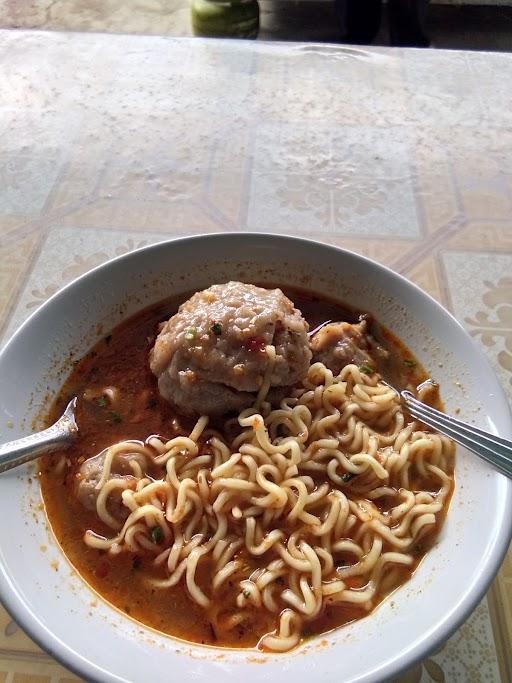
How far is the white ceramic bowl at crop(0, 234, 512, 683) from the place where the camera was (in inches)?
68.1

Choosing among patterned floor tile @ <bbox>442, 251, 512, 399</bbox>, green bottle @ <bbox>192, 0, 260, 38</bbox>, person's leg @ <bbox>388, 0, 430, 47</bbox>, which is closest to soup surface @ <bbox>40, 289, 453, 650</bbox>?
patterned floor tile @ <bbox>442, 251, 512, 399</bbox>

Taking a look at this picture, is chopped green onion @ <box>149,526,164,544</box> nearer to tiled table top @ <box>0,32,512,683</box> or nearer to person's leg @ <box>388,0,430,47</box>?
tiled table top @ <box>0,32,512,683</box>

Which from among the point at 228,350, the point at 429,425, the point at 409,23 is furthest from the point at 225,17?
the point at 429,425

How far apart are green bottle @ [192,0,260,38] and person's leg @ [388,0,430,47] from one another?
5.65 ft

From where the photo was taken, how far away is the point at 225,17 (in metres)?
7.22

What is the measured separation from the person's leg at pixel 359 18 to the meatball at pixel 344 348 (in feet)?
Answer: 20.1

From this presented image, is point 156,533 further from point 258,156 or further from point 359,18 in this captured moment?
point 359,18

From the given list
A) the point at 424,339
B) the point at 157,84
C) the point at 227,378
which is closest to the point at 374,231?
the point at 424,339

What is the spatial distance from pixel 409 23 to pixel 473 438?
677cm

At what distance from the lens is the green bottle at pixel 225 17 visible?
7176 mm

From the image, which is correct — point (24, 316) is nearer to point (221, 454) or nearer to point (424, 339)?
point (221, 454)

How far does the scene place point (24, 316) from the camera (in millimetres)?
3002

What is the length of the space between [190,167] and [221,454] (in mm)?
2161

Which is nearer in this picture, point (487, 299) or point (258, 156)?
point (487, 299)
